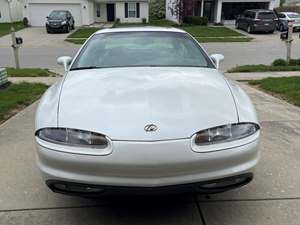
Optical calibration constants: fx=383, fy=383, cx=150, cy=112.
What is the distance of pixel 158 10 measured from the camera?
46.8 metres

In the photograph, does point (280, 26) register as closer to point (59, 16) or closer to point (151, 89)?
point (59, 16)

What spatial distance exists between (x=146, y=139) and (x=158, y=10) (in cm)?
4600

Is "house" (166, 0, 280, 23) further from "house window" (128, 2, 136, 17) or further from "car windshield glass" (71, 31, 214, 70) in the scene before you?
"car windshield glass" (71, 31, 214, 70)

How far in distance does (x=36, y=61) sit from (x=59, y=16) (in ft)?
54.1

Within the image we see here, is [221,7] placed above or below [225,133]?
below

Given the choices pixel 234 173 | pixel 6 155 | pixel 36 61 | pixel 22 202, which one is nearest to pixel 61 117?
pixel 22 202

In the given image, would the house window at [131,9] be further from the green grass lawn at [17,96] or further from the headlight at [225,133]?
the headlight at [225,133]

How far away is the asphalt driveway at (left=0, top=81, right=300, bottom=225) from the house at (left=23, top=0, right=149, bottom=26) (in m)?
35.0

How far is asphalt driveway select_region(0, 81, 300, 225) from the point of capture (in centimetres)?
310

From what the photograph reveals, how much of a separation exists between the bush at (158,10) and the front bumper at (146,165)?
4445cm

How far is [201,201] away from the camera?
11.1ft

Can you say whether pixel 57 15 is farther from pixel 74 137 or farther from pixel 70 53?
pixel 74 137

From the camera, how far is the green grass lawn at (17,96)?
6.36m

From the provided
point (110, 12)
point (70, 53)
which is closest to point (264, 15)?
point (70, 53)
